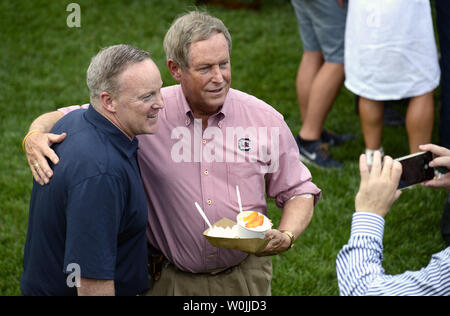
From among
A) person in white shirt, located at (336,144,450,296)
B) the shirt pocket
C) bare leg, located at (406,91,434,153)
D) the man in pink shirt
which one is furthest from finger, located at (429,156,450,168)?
bare leg, located at (406,91,434,153)

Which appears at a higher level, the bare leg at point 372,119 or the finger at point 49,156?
the finger at point 49,156

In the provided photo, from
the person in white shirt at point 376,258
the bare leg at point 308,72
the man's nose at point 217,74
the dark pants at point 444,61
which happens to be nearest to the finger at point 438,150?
the person in white shirt at point 376,258

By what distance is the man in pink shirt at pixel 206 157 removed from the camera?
2568 mm

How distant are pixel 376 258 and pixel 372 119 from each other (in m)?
2.86

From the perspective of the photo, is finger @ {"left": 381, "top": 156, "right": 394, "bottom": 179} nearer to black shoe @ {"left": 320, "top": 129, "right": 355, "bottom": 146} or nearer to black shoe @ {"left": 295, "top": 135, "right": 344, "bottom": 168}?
black shoe @ {"left": 295, "top": 135, "right": 344, "bottom": 168}

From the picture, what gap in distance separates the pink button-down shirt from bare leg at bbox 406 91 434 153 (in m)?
2.35

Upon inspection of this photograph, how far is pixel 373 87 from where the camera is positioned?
15.5 ft

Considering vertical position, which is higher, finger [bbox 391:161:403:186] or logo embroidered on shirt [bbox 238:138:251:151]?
finger [bbox 391:161:403:186]

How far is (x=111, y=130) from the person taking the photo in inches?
89.6

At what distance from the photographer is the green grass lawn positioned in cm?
410

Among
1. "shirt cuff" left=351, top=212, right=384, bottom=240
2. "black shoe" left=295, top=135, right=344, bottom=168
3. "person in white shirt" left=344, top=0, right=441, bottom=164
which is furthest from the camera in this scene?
"black shoe" left=295, top=135, right=344, bottom=168

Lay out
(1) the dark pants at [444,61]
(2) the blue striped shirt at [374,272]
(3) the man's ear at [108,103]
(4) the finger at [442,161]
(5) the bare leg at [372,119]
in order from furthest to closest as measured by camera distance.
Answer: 1. (5) the bare leg at [372,119]
2. (1) the dark pants at [444,61]
3. (4) the finger at [442,161]
4. (3) the man's ear at [108,103]
5. (2) the blue striped shirt at [374,272]

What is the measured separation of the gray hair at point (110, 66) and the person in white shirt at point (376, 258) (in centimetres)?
93

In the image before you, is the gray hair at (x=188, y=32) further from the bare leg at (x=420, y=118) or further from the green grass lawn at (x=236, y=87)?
the bare leg at (x=420, y=118)
